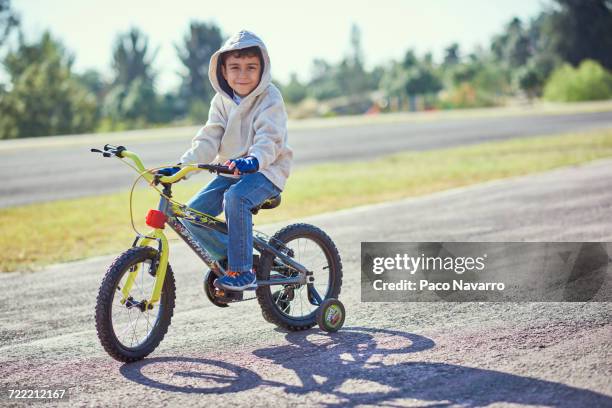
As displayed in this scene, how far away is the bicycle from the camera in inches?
180

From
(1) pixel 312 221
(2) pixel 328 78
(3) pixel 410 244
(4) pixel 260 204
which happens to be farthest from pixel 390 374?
(2) pixel 328 78

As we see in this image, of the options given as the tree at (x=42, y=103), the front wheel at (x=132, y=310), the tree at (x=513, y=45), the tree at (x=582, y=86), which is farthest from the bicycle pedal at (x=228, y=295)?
the tree at (x=513, y=45)

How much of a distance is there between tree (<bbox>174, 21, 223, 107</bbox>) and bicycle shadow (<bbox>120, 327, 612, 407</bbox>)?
207ft

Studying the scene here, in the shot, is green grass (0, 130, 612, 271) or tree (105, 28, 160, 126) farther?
tree (105, 28, 160, 126)

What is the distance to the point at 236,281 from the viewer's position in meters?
4.84

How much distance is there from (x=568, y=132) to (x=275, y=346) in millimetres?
20578

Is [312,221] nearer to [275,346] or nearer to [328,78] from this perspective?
[275,346]

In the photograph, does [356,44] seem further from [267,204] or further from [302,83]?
[267,204]

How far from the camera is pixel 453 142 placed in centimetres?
2316

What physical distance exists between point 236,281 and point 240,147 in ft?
3.09

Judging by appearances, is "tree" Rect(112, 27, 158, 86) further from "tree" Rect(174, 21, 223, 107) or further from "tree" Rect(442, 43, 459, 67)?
"tree" Rect(442, 43, 459, 67)

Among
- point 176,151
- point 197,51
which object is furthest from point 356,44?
point 176,151

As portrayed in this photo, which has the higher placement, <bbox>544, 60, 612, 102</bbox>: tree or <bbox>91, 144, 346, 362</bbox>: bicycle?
<bbox>544, 60, 612, 102</bbox>: tree

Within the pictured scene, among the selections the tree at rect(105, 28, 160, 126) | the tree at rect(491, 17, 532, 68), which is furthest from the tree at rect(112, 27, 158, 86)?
the tree at rect(491, 17, 532, 68)
